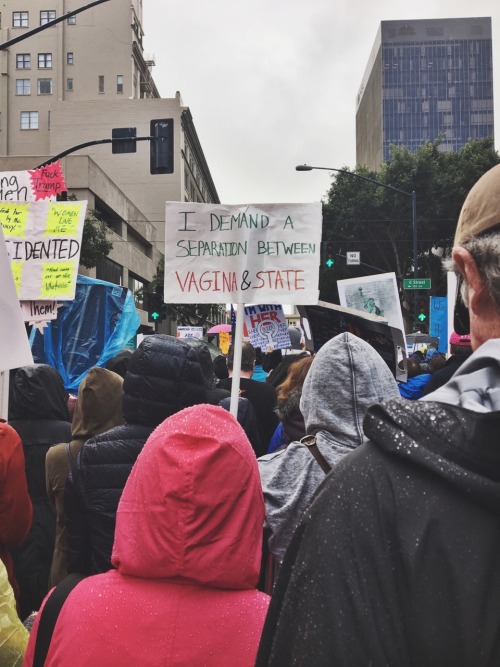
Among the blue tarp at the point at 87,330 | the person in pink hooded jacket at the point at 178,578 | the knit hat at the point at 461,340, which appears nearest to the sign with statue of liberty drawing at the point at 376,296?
the knit hat at the point at 461,340

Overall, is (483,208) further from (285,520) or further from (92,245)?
(92,245)

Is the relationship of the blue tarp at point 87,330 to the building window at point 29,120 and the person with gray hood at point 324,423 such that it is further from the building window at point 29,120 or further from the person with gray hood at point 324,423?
the building window at point 29,120

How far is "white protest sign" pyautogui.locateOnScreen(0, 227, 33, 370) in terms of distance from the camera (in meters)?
3.56

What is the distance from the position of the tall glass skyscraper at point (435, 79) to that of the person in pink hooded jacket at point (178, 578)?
4402 inches

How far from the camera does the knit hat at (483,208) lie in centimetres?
110

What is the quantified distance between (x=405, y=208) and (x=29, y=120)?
4742 cm

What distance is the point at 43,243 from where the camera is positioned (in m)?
6.85

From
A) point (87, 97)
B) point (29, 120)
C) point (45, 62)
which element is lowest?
point (29, 120)

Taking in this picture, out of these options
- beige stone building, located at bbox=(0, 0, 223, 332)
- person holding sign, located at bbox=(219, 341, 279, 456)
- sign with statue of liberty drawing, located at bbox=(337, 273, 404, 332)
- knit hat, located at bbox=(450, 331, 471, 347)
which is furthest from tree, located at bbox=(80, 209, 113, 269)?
beige stone building, located at bbox=(0, 0, 223, 332)

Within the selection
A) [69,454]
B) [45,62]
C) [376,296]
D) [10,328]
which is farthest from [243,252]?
[45,62]

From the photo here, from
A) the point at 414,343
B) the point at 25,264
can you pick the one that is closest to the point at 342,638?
the point at 25,264

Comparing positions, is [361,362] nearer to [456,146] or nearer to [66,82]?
[66,82]

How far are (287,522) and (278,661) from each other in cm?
157

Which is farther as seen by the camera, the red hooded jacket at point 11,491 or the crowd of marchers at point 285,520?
the red hooded jacket at point 11,491
